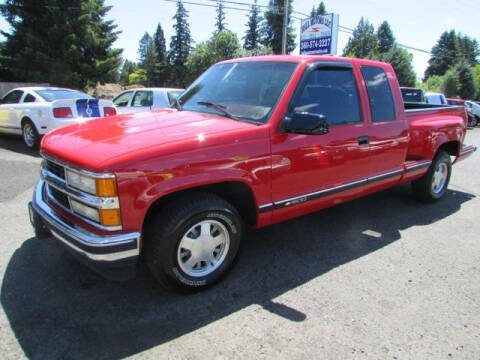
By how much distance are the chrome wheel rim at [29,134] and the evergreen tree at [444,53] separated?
88377 mm

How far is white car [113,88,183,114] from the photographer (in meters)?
9.51

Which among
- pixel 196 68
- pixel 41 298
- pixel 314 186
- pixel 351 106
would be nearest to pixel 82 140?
pixel 41 298

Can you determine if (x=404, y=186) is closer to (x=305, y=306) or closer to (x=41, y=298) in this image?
(x=305, y=306)

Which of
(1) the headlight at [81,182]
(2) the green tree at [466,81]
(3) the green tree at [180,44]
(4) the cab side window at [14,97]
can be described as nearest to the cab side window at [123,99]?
(4) the cab side window at [14,97]

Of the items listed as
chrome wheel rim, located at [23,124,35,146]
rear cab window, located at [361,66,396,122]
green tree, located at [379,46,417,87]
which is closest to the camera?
rear cab window, located at [361,66,396,122]

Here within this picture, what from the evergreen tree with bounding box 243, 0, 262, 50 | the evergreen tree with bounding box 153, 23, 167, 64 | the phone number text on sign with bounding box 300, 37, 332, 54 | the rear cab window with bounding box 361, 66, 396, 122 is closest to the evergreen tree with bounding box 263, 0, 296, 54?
the evergreen tree with bounding box 243, 0, 262, 50

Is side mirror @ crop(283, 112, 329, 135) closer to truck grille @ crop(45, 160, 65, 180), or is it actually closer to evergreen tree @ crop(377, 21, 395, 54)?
Result: truck grille @ crop(45, 160, 65, 180)

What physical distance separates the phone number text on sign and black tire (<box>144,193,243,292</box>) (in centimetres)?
1571

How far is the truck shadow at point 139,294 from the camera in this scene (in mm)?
2395

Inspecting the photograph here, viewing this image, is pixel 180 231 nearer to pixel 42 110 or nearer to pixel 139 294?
pixel 139 294

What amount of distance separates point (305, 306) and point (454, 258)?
1.94 m

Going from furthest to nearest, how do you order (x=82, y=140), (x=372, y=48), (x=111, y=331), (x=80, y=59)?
(x=372, y=48) → (x=80, y=59) → (x=82, y=140) → (x=111, y=331)

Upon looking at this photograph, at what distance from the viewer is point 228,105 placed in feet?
11.1

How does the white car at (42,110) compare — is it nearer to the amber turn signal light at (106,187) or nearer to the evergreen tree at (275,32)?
the amber turn signal light at (106,187)
